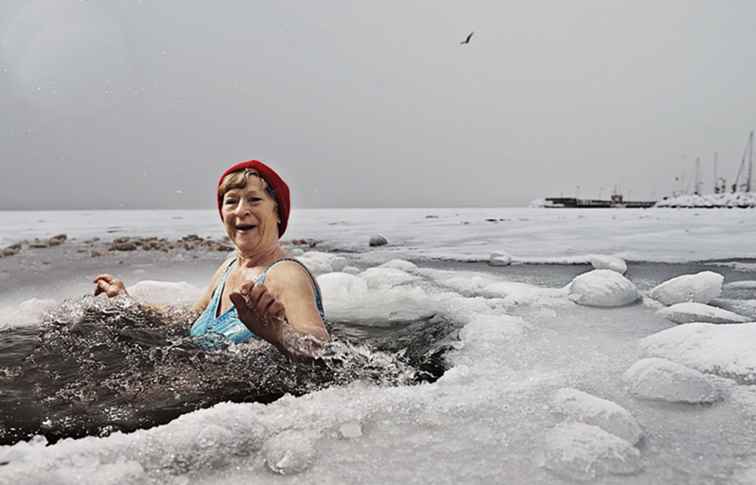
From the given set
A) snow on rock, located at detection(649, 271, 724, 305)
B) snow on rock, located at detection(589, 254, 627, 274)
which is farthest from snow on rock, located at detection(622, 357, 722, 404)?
snow on rock, located at detection(589, 254, 627, 274)

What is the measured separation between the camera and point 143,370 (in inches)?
87.0

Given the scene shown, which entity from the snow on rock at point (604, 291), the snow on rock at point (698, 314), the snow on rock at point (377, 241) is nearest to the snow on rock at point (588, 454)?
the snow on rock at point (698, 314)

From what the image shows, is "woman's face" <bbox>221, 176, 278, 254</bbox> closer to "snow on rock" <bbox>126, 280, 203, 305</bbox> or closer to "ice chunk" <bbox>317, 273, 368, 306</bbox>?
"snow on rock" <bbox>126, 280, 203, 305</bbox>

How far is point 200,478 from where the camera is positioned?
4.24ft

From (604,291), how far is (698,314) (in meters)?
0.70

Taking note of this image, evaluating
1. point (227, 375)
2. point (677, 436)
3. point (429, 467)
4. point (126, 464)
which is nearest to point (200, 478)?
point (126, 464)

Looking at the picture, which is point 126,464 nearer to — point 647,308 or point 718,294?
point 647,308

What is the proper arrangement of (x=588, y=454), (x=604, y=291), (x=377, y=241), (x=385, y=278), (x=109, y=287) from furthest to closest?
(x=377, y=241)
(x=385, y=278)
(x=604, y=291)
(x=109, y=287)
(x=588, y=454)

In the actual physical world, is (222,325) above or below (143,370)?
above

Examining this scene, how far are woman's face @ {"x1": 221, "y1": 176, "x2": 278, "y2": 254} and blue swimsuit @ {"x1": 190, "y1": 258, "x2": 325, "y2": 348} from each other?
182 mm

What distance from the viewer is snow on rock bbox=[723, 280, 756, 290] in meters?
4.53

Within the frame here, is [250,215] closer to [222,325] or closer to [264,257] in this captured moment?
[264,257]

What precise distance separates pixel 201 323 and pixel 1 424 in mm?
1163

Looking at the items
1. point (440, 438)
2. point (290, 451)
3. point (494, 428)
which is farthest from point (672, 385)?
point (290, 451)
